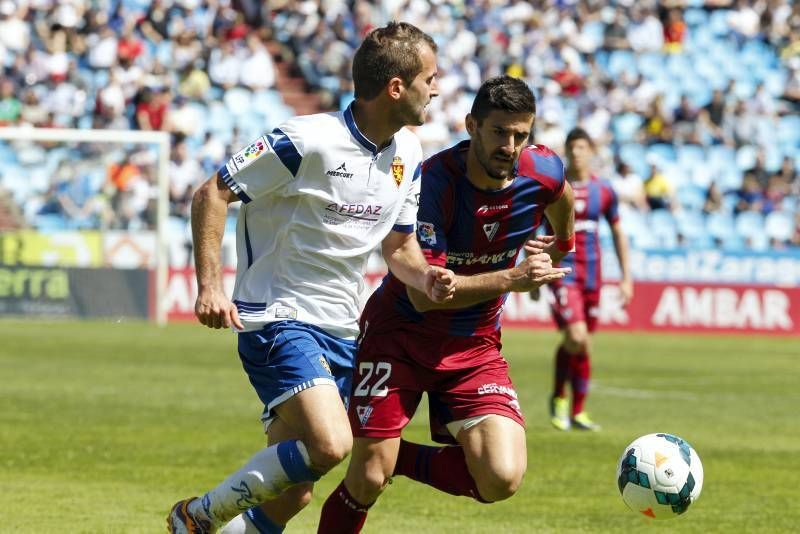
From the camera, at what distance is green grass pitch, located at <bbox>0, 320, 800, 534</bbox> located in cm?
840

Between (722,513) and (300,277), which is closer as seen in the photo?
(300,277)

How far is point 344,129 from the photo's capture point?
20.9 feet

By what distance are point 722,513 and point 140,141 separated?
60.6 feet

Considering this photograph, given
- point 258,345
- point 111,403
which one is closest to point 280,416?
point 258,345

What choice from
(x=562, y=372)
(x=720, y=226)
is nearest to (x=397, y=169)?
(x=562, y=372)

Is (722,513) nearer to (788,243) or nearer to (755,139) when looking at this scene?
(788,243)

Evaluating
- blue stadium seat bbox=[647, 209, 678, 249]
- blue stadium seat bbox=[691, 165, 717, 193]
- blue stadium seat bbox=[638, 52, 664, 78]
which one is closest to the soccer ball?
blue stadium seat bbox=[647, 209, 678, 249]

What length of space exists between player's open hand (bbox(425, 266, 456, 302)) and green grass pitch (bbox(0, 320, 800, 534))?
6.52 ft

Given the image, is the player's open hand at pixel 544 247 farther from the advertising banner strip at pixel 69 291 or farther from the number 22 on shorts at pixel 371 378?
the advertising banner strip at pixel 69 291

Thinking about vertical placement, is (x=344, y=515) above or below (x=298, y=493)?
below

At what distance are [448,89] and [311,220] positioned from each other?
24.8 m

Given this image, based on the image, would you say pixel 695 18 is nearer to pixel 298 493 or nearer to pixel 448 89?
pixel 448 89

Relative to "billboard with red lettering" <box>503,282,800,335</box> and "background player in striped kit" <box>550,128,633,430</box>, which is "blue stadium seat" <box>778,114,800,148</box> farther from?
"background player in striped kit" <box>550,128,633,430</box>

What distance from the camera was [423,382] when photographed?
23.5ft
